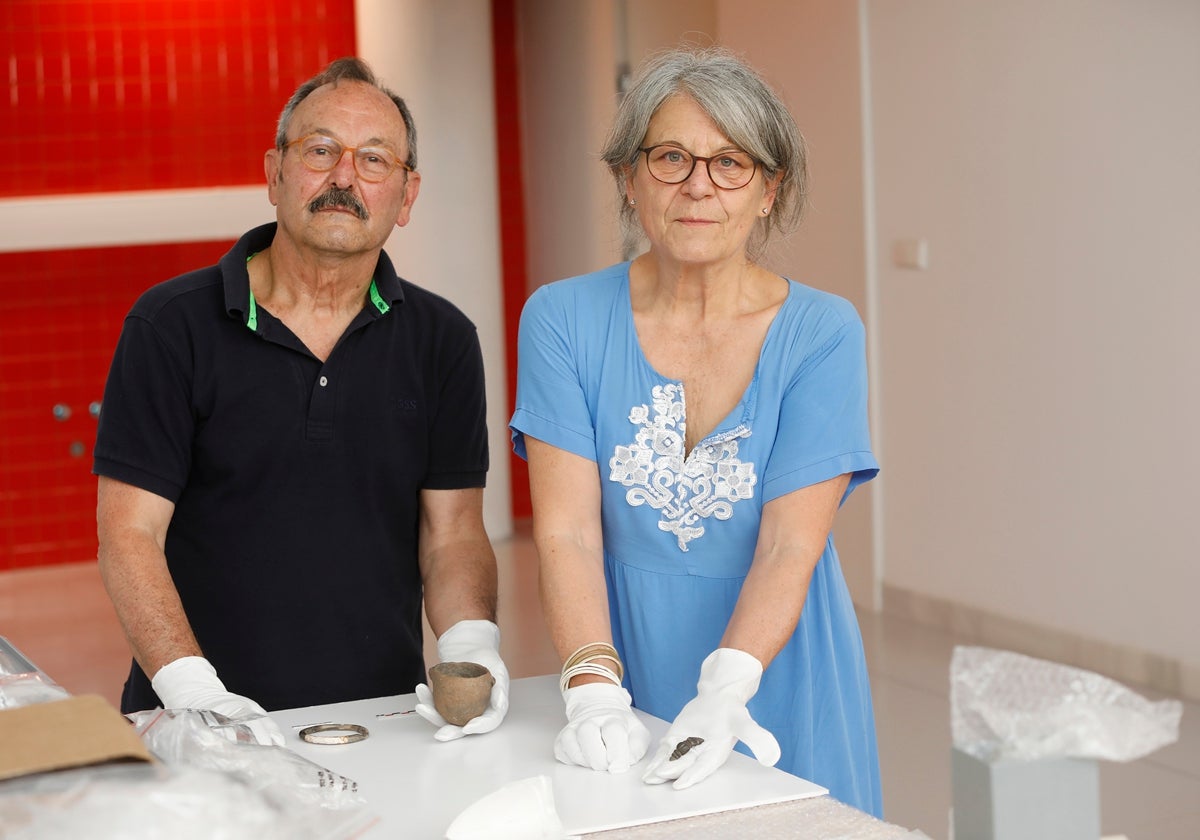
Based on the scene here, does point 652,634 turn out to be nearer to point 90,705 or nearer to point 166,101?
point 90,705

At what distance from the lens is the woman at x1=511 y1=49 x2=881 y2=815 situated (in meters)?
1.76

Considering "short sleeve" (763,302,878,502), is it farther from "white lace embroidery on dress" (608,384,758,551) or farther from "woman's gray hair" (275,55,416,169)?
"woman's gray hair" (275,55,416,169)

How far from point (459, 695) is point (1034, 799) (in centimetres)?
74

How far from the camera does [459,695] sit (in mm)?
1580

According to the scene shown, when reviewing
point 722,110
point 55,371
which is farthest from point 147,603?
point 55,371

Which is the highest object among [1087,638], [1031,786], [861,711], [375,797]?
[1031,786]

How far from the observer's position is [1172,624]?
404 centimetres

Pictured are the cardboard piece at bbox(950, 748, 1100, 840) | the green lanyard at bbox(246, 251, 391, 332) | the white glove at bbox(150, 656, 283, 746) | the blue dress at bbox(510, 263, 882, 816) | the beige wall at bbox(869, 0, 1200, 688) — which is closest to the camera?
the cardboard piece at bbox(950, 748, 1100, 840)

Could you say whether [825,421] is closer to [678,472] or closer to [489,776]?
[678,472]

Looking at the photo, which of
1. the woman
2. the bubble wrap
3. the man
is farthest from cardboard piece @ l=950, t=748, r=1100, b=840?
the man

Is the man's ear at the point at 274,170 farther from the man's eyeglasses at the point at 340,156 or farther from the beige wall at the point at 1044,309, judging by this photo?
the beige wall at the point at 1044,309

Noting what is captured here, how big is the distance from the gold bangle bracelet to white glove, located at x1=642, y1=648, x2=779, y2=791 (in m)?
0.34

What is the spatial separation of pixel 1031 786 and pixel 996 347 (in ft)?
12.4

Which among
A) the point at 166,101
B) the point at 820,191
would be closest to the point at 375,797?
the point at 820,191
